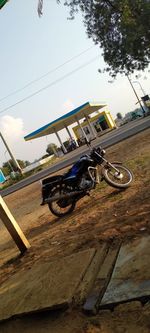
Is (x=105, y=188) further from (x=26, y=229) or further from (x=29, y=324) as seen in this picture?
(x=29, y=324)

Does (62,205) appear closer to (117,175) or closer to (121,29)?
(117,175)

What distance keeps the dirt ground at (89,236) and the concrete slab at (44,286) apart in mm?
139

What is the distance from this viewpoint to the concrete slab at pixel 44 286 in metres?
3.88

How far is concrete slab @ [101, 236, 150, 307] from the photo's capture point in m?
3.27

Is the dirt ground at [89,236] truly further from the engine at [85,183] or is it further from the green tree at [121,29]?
the green tree at [121,29]

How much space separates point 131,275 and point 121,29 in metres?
22.9

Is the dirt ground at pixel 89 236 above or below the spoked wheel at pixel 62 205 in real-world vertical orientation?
below

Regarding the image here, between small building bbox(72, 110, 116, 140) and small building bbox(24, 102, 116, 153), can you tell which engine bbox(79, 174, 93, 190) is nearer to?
small building bbox(24, 102, 116, 153)

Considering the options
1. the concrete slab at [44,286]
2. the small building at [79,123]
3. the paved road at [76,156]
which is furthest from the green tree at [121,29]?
the concrete slab at [44,286]

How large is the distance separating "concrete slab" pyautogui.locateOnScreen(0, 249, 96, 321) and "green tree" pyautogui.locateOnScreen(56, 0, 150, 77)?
826 inches

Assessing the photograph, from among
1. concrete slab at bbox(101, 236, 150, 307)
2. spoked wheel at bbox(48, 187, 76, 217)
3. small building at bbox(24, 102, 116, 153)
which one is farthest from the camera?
small building at bbox(24, 102, 116, 153)

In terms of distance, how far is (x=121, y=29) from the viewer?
24.0 metres

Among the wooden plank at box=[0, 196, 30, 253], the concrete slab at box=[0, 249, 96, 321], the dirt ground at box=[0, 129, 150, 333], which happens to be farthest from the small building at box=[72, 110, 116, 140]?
the concrete slab at box=[0, 249, 96, 321]

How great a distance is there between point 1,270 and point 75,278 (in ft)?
7.43
